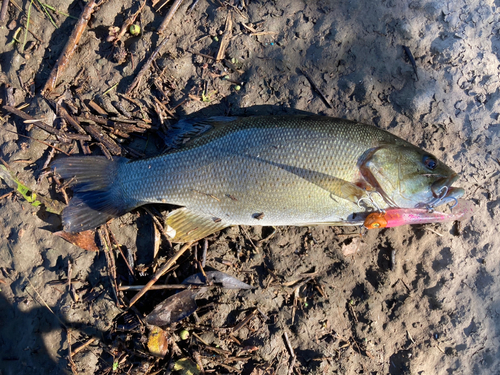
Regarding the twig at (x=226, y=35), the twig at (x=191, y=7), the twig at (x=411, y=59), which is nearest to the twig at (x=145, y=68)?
the twig at (x=191, y=7)

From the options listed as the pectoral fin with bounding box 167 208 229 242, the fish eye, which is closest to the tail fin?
the pectoral fin with bounding box 167 208 229 242

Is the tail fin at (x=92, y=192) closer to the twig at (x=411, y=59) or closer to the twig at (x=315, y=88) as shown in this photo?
the twig at (x=315, y=88)

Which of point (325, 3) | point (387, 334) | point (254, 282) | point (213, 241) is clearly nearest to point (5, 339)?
point (213, 241)

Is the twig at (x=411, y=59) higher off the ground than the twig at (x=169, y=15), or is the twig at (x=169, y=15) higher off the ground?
the twig at (x=411, y=59)

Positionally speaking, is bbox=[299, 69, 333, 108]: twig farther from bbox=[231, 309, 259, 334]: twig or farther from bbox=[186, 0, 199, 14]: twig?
bbox=[231, 309, 259, 334]: twig

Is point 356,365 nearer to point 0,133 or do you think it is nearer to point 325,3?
point 325,3

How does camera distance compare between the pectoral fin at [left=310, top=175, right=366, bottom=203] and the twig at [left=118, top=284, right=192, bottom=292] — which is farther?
the twig at [left=118, top=284, right=192, bottom=292]

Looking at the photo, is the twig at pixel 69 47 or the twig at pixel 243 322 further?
the twig at pixel 69 47
